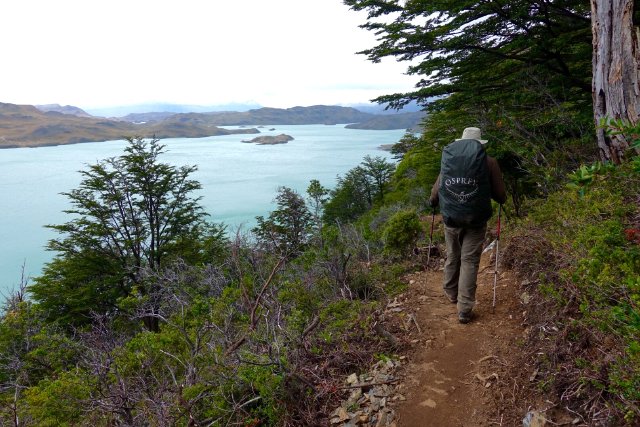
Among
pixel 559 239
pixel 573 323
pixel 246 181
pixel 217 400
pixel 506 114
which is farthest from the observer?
pixel 246 181

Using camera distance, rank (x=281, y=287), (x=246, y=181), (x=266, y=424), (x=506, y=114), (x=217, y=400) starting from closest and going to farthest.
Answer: (x=266, y=424), (x=217, y=400), (x=281, y=287), (x=506, y=114), (x=246, y=181)

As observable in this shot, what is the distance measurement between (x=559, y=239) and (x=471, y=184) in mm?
891

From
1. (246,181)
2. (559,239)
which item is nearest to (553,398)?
(559,239)

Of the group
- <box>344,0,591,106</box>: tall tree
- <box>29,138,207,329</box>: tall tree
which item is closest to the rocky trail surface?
<box>344,0,591,106</box>: tall tree

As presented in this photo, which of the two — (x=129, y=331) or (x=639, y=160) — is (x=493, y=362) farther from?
(x=129, y=331)

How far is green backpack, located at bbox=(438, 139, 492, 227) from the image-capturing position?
354 cm

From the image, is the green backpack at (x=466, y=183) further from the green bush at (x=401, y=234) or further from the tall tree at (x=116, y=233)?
the tall tree at (x=116, y=233)

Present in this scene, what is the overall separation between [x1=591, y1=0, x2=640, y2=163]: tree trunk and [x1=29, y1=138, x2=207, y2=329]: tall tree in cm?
1645

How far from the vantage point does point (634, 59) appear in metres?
3.95

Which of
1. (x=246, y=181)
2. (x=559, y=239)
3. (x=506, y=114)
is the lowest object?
(x=246, y=181)

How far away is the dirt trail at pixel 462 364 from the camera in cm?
268

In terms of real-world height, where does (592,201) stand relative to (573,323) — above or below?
above

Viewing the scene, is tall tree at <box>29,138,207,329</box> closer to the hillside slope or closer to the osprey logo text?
the osprey logo text

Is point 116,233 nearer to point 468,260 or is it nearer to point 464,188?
point 468,260
